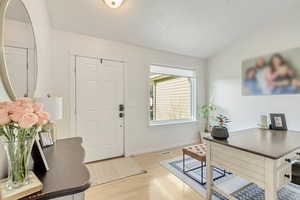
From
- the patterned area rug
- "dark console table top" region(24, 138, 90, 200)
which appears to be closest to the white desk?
the patterned area rug

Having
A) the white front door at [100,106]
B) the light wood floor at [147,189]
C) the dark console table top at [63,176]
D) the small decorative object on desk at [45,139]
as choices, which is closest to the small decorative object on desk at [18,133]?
the dark console table top at [63,176]

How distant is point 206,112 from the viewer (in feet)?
12.7

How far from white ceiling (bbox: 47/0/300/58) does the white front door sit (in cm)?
63

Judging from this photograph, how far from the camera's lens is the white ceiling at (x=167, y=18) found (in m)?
2.26

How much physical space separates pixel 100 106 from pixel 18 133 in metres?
2.19

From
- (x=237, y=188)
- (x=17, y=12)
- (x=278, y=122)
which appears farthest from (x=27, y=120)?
(x=278, y=122)

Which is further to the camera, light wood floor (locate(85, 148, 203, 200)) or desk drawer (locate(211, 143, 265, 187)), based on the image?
light wood floor (locate(85, 148, 203, 200))

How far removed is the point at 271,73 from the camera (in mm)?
2797

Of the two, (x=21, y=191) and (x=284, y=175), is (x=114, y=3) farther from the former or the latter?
(x=284, y=175)

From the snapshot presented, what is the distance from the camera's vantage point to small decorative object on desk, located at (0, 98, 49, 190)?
635 millimetres

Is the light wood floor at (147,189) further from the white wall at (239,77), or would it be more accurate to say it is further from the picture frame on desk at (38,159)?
the white wall at (239,77)

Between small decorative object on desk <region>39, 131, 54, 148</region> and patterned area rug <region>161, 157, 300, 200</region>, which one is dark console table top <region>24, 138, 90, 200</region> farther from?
patterned area rug <region>161, 157, 300, 200</region>

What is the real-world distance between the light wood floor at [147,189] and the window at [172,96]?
57.6 inches

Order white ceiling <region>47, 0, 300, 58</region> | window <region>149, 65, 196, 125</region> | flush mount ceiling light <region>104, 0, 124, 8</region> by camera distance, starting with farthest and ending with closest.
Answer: window <region>149, 65, 196, 125</region>, white ceiling <region>47, 0, 300, 58</region>, flush mount ceiling light <region>104, 0, 124, 8</region>
